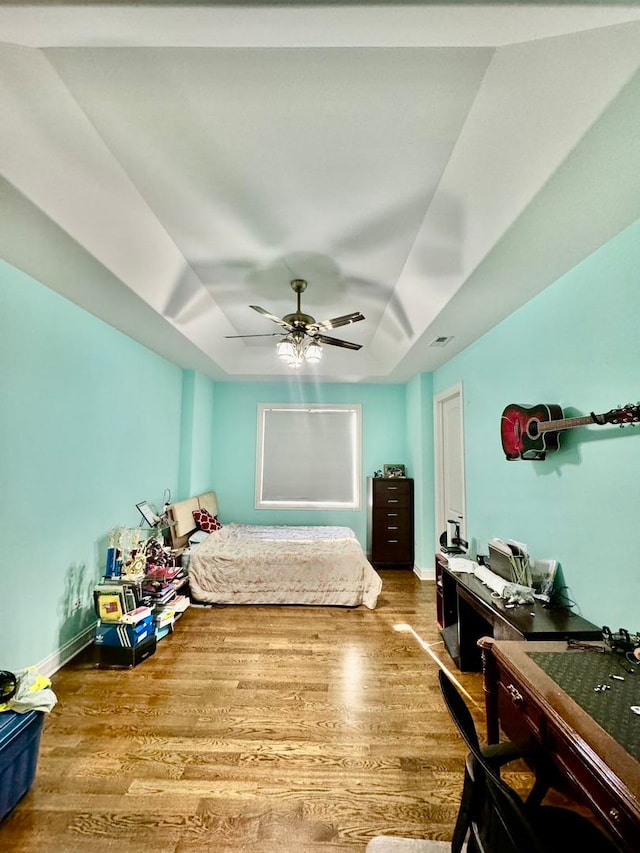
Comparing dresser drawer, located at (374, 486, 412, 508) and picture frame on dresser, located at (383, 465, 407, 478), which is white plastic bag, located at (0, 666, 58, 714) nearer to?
dresser drawer, located at (374, 486, 412, 508)

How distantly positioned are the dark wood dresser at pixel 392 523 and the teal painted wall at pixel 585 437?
6.44 feet

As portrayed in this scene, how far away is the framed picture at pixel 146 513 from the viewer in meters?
3.46

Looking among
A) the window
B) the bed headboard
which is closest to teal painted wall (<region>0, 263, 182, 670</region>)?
the bed headboard

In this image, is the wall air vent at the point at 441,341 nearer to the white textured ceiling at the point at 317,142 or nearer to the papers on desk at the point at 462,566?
the white textured ceiling at the point at 317,142

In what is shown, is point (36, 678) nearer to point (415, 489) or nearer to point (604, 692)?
point (604, 692)

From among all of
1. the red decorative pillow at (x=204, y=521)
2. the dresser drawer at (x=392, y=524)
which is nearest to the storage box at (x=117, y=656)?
the red decorative pillow at (x=204, y=521)

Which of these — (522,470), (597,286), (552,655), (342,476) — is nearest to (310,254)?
(597,286)

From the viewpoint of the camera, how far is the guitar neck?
1.73 meters

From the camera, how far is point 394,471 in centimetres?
521

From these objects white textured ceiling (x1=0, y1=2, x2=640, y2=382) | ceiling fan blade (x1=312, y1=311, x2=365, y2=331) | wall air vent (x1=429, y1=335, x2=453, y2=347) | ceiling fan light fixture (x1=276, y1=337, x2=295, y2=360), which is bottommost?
ceiling fan light fixture (x1=276, y1=337, x2=295, y2=360)

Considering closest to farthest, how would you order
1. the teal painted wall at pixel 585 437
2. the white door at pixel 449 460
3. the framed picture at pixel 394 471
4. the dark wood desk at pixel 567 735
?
1. the dark wood desk at pixel 567 735
2. the teal painted wall at pixel 585 437
3. the white door at pixel 449 460
4. the framed picture at pixel 394 471

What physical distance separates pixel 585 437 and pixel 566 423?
0.15 metres

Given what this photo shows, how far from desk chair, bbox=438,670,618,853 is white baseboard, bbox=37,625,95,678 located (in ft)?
8.70

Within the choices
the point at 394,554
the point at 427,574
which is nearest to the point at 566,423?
the point at 427,574
